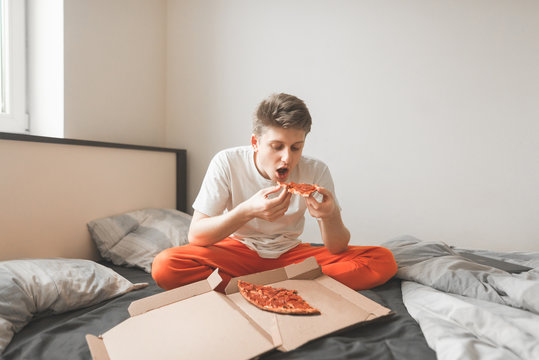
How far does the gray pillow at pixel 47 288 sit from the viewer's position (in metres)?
1.13

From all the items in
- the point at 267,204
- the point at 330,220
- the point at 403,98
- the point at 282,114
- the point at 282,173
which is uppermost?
the point at 403,98

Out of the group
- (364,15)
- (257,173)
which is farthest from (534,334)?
(364,15)

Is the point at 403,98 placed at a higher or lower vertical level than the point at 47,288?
higher

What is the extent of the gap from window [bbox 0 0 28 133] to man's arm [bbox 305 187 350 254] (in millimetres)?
1895

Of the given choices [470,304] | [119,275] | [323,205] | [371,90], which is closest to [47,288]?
[119,275]

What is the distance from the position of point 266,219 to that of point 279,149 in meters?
0.30

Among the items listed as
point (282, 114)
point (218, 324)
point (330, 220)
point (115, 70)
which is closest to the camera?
point (218, 324)

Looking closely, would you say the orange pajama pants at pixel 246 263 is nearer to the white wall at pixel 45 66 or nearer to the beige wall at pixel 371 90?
the beige wall at pixel 371 90

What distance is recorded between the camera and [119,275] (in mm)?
1537

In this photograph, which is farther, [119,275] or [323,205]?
[119,275]

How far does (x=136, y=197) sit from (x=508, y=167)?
8.29 ft

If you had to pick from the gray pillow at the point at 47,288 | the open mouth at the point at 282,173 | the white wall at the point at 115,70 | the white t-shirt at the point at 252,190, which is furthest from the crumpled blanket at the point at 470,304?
the white wall at the point at 115,70

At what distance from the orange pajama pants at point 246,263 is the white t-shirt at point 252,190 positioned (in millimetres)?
54

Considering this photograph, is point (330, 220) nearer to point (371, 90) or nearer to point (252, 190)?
point (252, 190)
